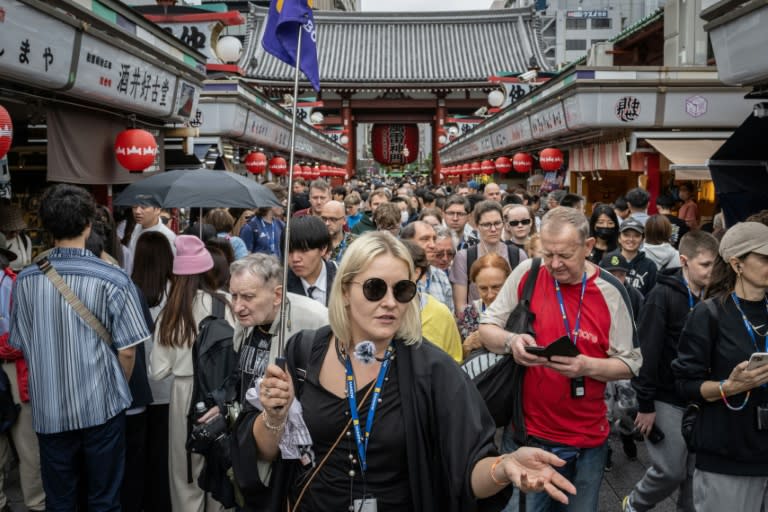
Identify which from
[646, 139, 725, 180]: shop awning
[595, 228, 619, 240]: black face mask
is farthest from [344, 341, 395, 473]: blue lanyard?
[646, 139, 725, 180]: shop awning

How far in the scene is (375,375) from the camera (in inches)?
82.0

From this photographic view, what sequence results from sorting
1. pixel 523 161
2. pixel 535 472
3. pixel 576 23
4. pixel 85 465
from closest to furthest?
1. pixel 535 472
2. pixel 85 465
3. pixel 523 161
4. pixel 576 23

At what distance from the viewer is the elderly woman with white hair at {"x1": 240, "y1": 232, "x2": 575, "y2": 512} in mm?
1980

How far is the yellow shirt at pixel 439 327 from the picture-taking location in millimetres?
3096

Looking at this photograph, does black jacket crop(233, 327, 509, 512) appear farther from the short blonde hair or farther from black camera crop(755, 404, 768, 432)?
black camera crop(755, 404, 768, 432)

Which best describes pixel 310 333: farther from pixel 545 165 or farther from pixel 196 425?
pixel 545 165

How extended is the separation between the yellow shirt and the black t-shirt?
3.36 ft

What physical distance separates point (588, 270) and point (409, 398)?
137cm

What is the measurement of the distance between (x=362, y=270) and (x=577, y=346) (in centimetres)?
124

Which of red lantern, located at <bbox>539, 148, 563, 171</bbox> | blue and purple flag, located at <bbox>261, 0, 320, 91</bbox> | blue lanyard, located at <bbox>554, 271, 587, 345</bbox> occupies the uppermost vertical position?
red lantern, located at <bbox>539, 148, 563, 171</bbox>

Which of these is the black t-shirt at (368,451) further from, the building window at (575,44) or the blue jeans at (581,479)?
the building window at (575,44)

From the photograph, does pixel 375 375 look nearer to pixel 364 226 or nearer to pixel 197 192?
pixel 197 192

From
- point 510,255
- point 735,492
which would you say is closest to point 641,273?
point 510,255

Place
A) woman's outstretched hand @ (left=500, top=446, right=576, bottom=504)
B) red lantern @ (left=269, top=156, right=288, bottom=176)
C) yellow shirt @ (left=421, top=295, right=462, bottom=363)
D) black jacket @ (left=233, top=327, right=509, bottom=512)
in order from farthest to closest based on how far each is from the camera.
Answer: red lantern @ (left=269, top=156, right=288, bottom=176) < yellow shirt @ (left=421, top=295, right=462, bottom=363) < black jacket @ (left=233, top=327, right=509, bottom=512) < woman's outstretched hand @ (left=500, top=446, right=576, bottom=504)
